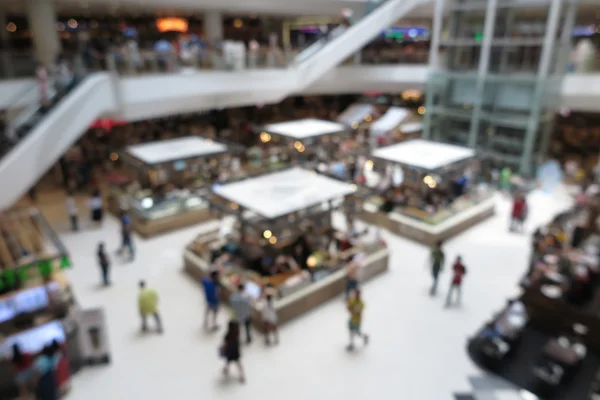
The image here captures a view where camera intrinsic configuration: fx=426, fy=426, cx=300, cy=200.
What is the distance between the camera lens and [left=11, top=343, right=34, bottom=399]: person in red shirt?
6672mm

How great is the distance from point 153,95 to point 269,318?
31.8 ft

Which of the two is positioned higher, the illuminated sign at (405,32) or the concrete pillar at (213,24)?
the illuminated sign at (405,32)

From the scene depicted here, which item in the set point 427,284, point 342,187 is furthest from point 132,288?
point 427,284

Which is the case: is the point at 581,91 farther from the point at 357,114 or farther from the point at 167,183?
the point at 167,183

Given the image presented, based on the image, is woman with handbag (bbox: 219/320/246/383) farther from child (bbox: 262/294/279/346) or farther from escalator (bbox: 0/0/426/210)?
escalator (bbox: 0/0/426/210)

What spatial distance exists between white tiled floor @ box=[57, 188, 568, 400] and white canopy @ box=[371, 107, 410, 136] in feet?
40.8

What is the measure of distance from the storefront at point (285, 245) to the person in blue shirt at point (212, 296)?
2.25 ft

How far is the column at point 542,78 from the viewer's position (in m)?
16.5

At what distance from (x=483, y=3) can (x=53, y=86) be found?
17.1 m

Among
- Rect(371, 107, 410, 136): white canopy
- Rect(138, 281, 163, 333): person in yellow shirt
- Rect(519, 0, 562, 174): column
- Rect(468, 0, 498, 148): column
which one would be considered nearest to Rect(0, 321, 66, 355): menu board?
Rect(138, 281, 163, 333): person in yellow shirt

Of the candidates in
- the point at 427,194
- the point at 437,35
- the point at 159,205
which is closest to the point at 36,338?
the point at 159,205

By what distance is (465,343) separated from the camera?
8.47 metres

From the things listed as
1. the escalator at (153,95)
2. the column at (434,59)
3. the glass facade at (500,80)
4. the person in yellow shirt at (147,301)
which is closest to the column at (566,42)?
the glass facade at (500,80)

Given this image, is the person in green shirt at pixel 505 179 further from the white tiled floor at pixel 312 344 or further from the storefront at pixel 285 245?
the storefront at pixel 285 245
